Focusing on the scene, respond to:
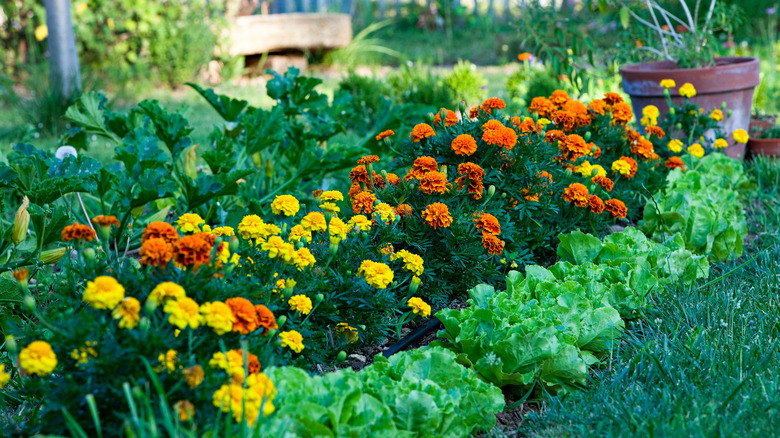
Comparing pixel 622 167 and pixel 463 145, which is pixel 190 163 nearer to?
pixel 463 145

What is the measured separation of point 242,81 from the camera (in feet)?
27.8

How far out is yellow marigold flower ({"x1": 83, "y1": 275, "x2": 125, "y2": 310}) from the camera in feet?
5.02

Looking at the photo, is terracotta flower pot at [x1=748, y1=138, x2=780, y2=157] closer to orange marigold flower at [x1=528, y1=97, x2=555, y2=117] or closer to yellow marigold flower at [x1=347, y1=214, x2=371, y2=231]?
orange marigold flower at [x1=528, y1=97, x2=555, y2=117]

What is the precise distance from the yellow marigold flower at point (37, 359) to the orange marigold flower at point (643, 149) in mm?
2752

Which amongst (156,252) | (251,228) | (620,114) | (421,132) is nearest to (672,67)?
(620,114)

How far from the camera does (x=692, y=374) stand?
200cm

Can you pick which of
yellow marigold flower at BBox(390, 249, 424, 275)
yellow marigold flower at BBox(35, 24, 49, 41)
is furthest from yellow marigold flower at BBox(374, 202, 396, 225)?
yellow marigold flower at BBox(35, 24, 49, 41)

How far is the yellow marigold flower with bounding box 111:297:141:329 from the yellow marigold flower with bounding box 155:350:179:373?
0.10 meters

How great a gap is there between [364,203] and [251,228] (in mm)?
498

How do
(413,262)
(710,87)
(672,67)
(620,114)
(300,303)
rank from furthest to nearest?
(672,67) < (710,87) < (620,114) < (413,262) < (300,303)

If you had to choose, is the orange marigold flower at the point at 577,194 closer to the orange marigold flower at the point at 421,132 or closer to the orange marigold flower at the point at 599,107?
the orange marigold flower at the point at 421,132

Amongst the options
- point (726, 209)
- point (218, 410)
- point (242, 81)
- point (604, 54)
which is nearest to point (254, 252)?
point (218, 410)

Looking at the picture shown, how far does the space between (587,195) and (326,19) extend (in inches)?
263

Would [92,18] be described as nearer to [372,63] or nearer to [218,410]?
[372,63]
